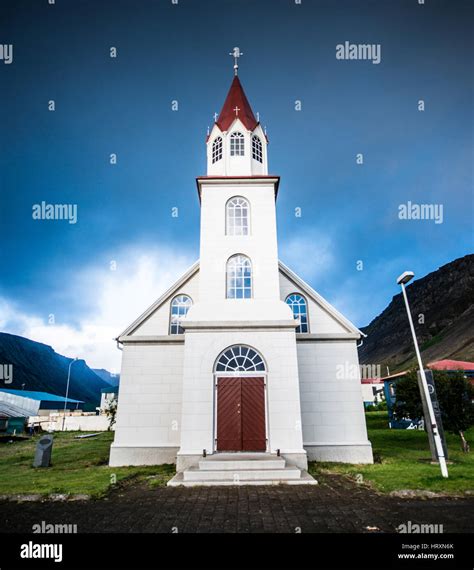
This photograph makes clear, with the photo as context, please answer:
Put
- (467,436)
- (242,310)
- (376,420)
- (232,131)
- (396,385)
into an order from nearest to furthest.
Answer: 1. (242,310)
2. (232,131)
3. (396,385)
4. (467,436)
5. (376,420)

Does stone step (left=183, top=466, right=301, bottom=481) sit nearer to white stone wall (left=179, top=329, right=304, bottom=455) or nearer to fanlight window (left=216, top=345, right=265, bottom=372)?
white stone wall (left=179, top=329, right=304, bottom=455)

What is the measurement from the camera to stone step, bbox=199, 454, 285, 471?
36.6ft

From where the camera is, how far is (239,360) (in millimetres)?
13555

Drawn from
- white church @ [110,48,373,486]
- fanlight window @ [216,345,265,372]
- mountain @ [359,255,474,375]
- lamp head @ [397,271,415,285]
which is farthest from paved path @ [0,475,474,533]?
mountain @ [359,255,474,375]

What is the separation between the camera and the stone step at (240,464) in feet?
36.6

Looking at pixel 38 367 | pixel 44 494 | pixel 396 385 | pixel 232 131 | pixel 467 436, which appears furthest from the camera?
pixel 38 367

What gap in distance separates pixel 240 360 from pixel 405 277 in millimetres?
6730

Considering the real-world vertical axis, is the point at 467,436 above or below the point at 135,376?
below

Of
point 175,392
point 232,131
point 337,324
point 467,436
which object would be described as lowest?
point 467,436

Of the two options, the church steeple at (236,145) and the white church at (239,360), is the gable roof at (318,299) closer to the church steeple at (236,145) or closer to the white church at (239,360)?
the white church at (239,360)

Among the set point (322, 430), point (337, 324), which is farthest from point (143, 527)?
point (337, 324)
